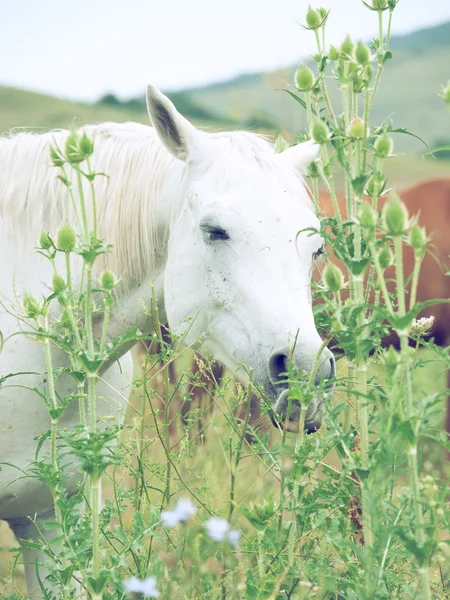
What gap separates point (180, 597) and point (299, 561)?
0.33 metres

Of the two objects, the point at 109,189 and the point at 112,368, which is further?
the point at 112,368

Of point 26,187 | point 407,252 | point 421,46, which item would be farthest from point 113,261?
point 421,46

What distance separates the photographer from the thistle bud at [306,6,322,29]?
1960 mm

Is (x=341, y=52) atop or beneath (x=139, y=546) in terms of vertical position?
atop

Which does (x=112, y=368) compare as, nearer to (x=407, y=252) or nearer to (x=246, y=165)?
(x=246, y=165)

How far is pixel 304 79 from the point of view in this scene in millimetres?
1931

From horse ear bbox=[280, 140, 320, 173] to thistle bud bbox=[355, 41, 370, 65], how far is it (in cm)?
77

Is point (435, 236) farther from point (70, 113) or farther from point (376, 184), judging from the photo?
point (70, 113)

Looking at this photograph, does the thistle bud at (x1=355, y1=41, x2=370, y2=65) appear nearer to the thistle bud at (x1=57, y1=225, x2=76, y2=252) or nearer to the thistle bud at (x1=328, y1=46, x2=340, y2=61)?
the thistle bud at (x1=328, y1=46, x2=340, y2=61)

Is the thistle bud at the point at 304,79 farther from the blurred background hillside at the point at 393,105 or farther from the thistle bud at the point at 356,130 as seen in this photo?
the blurred background hillside at the point at 393,105

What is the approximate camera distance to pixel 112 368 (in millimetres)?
2633

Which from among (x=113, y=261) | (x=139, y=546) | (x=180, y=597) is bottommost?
(x=180, y=597)

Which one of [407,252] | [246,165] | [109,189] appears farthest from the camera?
[407,252]

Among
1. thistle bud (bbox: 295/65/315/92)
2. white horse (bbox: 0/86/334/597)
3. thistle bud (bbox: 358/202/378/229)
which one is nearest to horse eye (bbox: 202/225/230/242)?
white horse (bbox: 0/86/334/597)
